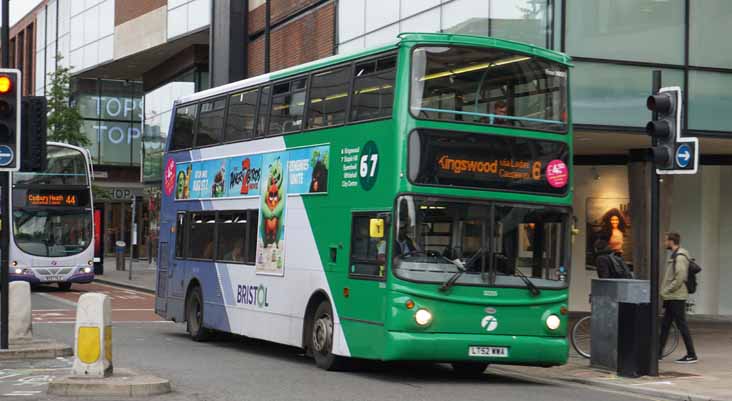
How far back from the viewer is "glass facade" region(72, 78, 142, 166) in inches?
2714

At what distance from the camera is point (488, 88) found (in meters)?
14.4

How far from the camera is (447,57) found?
46.6ft

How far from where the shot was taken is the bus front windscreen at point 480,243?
13.9 meters

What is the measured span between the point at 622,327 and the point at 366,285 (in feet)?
11.3

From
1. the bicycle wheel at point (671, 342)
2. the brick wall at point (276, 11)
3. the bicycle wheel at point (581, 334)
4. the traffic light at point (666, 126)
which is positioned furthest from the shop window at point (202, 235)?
the brick wall at point (276, 11)

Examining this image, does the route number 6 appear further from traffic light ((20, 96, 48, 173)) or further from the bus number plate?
traffic light ((20, 96, 48, 173))

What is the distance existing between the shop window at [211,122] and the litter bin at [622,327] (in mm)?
6582

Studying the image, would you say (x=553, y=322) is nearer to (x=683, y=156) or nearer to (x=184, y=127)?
(x=683, y=156)

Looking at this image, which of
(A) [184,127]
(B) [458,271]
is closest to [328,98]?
(B) [458,271]

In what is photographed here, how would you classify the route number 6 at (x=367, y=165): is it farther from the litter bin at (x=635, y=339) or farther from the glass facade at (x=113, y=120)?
the glass facade at (x=113, y=120)

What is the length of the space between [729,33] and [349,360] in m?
11.0

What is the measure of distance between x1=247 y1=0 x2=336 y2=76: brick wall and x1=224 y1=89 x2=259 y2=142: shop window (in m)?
11.9

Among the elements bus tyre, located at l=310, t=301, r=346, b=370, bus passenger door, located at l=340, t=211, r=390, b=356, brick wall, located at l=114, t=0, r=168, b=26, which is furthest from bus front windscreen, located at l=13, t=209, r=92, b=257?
bus passenger door, located at l=340, t=211, r=390, b=356

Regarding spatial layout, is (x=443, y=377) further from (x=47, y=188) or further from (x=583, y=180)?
(x=47, y=188)
